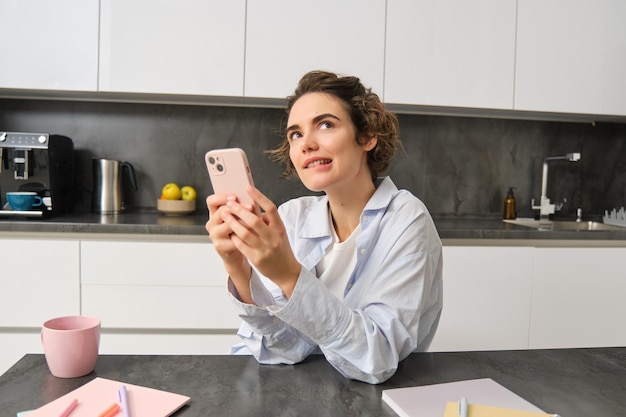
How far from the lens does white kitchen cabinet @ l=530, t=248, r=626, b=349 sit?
219 centimetres

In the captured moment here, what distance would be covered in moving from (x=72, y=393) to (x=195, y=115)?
212 centimetres

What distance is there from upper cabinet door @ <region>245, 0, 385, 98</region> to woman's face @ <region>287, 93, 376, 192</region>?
1.20 meters

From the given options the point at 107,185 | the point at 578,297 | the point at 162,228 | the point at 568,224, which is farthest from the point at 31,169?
the point at 568,224

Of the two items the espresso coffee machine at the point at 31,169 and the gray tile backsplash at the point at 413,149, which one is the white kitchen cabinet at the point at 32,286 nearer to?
the espresso coffee machine at the point at 31,169

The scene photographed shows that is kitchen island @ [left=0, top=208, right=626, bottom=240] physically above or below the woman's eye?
below

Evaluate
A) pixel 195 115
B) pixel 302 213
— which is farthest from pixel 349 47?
pixel 302 213

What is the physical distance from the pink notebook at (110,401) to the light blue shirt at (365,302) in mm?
200

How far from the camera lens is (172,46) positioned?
7.36ft

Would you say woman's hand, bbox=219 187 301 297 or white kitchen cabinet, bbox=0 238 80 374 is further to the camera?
white kitchen cabinet, bbox=0 238 80 374

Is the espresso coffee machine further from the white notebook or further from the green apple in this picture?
the white notebook

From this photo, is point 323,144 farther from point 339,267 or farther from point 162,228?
point 162,228

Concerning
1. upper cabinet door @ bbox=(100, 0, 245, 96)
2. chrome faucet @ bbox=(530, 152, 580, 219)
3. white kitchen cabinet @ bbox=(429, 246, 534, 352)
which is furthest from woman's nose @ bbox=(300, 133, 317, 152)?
chrome faucet @ bbox=(530, 152, 580, 219)

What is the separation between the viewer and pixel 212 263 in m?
2.04

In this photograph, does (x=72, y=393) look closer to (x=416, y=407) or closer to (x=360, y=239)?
(x=416, y=407)
